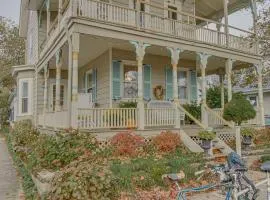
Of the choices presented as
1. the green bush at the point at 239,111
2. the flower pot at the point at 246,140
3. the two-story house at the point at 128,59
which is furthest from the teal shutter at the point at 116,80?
the flower pot at the point at 246,140

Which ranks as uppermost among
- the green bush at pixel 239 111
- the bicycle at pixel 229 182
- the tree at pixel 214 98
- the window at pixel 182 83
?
the window at pixel 182 83

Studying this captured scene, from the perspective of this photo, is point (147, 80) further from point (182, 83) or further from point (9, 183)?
point (9, 183)

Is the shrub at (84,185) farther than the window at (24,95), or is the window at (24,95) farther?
the window at (24,95)

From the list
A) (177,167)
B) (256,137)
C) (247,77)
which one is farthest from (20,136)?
(247,77)

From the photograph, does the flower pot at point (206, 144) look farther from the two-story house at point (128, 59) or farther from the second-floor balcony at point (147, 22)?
the second-floor balcony at point (147, 22)

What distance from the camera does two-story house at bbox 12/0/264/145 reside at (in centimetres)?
1013

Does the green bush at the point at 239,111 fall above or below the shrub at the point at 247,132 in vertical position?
above

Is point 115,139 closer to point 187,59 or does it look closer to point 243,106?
point 243,106

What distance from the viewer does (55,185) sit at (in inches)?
194

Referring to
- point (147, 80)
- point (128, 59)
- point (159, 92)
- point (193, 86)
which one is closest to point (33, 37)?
point (128, 59)

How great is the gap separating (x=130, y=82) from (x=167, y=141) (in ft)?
15.3

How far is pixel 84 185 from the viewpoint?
482cm

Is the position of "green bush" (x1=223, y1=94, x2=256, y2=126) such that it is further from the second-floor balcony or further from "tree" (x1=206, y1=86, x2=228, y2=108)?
"tree" (x1=206, y1=86, x2=228, y2=108)

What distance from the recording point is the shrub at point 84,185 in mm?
4672
